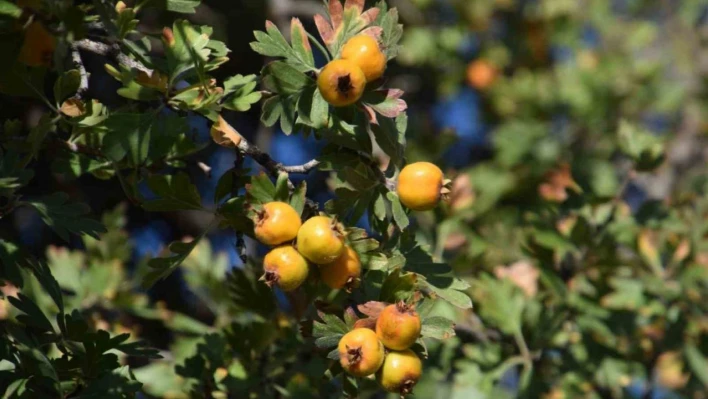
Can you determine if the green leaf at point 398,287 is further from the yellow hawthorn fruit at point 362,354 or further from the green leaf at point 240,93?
the green leaf at point 240,93

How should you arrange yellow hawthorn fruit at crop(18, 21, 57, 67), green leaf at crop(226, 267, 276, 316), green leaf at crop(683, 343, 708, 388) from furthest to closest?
1. green leaf at crop(683, 343, 708, 388)
2. green leaf at crop(226, 267, 276, 316)
3. yellow hawthorn fruit at crop(18, 21, 57, 67)

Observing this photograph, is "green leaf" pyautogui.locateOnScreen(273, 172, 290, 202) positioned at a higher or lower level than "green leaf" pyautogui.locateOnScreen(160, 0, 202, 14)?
lower

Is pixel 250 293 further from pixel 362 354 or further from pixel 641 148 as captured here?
pixel 641 148

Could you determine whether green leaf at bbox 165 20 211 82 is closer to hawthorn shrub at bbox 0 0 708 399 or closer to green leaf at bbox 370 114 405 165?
hawthorn shrub at bbox 0 0 708 399

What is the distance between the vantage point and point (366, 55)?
1.24m

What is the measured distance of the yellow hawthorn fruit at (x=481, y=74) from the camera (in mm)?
3740

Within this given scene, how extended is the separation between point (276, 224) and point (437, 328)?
30 centimetres

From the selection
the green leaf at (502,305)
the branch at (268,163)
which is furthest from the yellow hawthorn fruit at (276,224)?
the green leaf at (502,305)

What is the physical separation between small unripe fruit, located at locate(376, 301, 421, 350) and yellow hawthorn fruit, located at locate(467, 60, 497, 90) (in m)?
2.69

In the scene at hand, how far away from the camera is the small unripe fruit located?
1174 millimetres

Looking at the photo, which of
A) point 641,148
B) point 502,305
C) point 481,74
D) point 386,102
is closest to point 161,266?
point 386,102

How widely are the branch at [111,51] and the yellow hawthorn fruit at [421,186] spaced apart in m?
0.45

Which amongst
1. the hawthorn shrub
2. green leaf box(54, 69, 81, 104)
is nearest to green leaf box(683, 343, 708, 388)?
the hawthorn shrub

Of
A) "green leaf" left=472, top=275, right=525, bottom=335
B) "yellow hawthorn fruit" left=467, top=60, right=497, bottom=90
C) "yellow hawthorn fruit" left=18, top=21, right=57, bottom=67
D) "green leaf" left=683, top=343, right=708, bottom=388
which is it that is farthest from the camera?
"yellow hawthorn fruit" left=467, top=60, right=497, bottom=90
